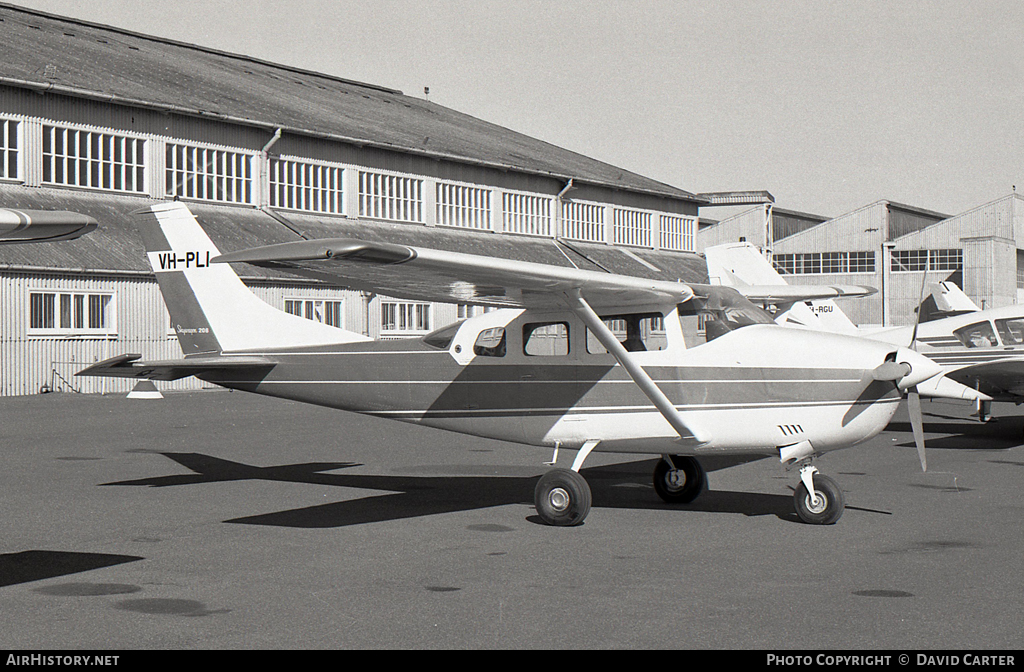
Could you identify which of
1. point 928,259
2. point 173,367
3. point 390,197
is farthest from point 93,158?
point 928,259

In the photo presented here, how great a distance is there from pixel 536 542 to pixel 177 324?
5577 mm

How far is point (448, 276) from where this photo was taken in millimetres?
8797

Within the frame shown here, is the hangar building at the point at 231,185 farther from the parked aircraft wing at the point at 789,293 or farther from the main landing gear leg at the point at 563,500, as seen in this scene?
the main landing gear leg at the point at 563,500

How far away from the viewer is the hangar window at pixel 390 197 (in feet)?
129

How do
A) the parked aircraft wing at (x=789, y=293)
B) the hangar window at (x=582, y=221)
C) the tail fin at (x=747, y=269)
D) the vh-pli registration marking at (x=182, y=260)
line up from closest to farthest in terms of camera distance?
1. the vh-pli registration marking at (x=182, y=260)
2. the parked aircraft wing at (x=789, y=293)
3. the tail fin at (x=747, y=269)
4. the hangar window at (x=582, y=221)

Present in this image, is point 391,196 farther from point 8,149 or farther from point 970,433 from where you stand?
point 970,433

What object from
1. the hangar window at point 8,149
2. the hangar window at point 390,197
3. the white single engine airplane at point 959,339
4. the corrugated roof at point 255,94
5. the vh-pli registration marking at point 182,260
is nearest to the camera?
the vh-pli registration marking at point 182,260

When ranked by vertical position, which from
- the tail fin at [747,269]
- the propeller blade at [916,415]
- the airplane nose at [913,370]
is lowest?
the propeller blade at [916,415]

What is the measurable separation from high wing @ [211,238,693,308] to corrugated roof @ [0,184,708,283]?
1050 centimetres

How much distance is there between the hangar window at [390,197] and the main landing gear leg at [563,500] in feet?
100

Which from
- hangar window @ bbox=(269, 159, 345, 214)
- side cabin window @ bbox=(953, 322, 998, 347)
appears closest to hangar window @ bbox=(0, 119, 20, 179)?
hangar window @ bbox=(269, 159, 345, 214)

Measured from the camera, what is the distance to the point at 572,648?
5504mm

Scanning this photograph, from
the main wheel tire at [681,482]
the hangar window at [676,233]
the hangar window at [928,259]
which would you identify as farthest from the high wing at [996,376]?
the hangar window at [928,259]

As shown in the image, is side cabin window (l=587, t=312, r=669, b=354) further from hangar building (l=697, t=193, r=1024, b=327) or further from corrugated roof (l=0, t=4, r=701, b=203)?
hangar building (l=697, t=193, r=1024, b=327)
